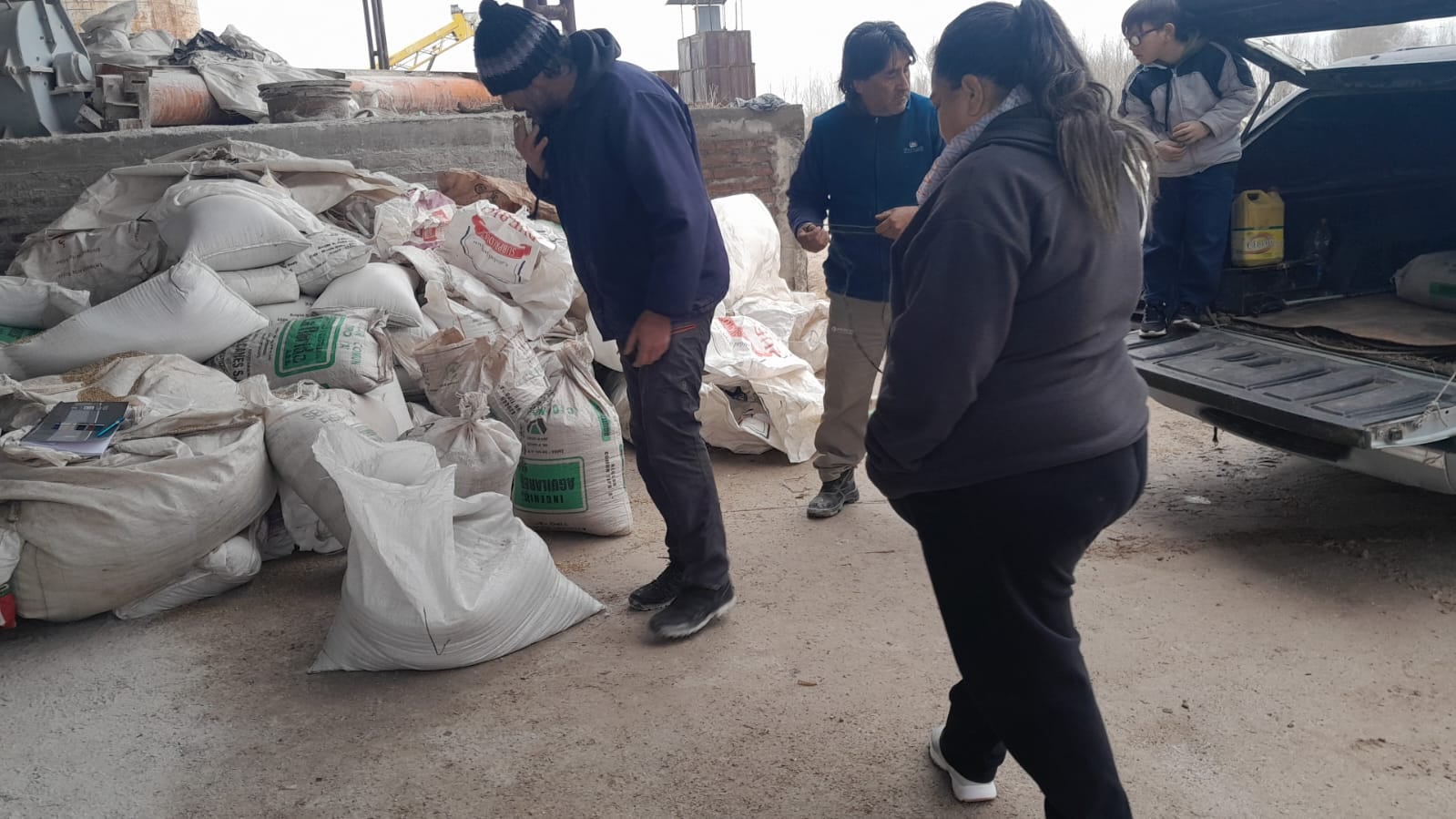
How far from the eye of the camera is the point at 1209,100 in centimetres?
396

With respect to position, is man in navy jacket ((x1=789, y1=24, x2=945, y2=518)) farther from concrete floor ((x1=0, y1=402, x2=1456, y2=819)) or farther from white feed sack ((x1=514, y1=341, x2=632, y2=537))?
white feed sack ((x1=514, y1=341, x2=632, y2=537))

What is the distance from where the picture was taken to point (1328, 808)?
79.8 inches

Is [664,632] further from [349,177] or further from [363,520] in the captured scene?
[349,177]

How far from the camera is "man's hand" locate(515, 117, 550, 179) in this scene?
111 inches

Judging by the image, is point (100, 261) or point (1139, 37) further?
point (100, 261)

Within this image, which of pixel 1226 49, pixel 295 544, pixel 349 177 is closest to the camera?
pixel 295 544

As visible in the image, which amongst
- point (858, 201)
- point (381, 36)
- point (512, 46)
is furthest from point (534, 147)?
point (381, 36)

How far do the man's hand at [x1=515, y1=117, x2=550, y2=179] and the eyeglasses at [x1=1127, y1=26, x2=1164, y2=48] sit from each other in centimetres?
243

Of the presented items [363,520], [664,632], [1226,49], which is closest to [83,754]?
[363,520]

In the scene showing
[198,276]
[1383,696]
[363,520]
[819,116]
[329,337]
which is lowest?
[1383,696]

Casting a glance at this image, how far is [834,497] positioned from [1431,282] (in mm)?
2468

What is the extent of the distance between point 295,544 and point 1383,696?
304cm

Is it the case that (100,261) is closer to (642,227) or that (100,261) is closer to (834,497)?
(642,227)

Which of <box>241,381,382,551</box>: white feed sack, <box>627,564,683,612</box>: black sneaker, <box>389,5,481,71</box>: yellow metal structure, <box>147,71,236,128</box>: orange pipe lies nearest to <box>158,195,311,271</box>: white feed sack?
<box>241,381,382,551</box>: white feed sack
